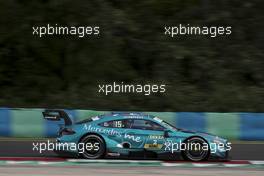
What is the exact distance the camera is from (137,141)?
41.0 feet

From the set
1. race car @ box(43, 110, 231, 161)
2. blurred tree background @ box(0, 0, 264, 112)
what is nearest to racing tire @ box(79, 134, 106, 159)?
race car @ box(43, 110, 231, 161)

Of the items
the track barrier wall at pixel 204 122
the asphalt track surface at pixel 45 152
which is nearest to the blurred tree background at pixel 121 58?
the track barrier wall at pixel 204 122

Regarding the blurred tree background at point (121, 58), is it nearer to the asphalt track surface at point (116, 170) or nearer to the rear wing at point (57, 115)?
the rear wing at point (57, 115)

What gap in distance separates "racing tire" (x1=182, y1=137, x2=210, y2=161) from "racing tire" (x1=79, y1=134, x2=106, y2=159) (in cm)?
174

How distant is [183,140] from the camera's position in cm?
1248

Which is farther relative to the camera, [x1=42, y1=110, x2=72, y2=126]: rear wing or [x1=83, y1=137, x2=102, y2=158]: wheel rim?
[x1=42, y1=110, x2=72, y2=126]: rear wing

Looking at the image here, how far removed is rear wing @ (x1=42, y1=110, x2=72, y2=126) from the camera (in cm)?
1314

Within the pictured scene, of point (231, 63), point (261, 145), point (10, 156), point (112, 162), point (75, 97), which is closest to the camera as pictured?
point (112, 162)

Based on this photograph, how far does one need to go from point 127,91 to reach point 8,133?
20.8ft

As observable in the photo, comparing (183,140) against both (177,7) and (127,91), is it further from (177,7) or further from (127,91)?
(177,7)

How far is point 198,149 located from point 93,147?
7.31ft

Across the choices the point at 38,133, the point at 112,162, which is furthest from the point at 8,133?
the point at 112,162

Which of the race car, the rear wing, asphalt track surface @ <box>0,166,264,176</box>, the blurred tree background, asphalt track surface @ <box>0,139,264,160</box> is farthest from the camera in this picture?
the blurred tree background

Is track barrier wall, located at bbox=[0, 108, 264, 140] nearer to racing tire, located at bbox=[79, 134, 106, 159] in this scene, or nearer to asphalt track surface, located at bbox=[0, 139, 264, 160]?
asphalt track surface, located at bbox=[0, 139, 264, 160]
